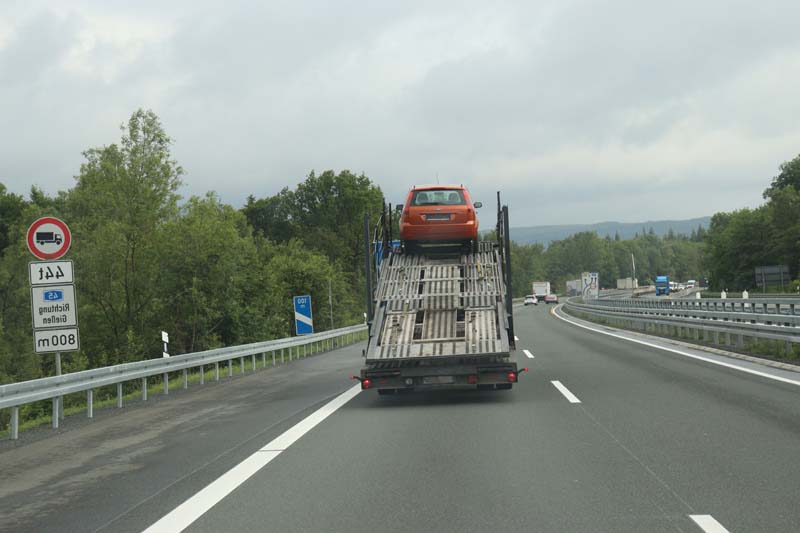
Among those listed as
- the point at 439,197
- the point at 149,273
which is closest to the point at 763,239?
the point at 149,273

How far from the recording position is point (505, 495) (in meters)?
5.48

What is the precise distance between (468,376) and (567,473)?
4.41 m

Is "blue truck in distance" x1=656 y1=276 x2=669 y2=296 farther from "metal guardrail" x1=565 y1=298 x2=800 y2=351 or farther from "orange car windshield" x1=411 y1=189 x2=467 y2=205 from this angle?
"orange car windshield" x1=411 y1=189 x2=467 y2=205

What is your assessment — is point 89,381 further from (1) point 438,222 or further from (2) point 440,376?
(1) point 438,222

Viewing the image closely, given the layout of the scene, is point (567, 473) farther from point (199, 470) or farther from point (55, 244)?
point (55, 244)

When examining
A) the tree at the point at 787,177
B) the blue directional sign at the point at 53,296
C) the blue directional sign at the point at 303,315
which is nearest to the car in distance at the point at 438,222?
the blue directional sign at the point at 53,296

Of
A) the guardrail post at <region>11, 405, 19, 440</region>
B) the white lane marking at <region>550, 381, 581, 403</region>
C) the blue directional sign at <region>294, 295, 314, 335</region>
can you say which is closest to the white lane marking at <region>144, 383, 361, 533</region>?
the white lane marking at <region>550, 381, 581, 403</region>

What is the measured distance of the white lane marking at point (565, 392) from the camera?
413 inches

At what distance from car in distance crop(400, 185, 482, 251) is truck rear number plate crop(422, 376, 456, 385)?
4506 mm

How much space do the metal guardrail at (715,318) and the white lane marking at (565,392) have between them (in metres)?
4.62

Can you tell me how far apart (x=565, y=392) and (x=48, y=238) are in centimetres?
836

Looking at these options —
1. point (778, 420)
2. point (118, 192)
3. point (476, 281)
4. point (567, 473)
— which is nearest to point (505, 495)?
point (567, 473)

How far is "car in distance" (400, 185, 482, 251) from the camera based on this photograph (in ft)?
47.8

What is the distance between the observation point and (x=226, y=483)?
619 cm
